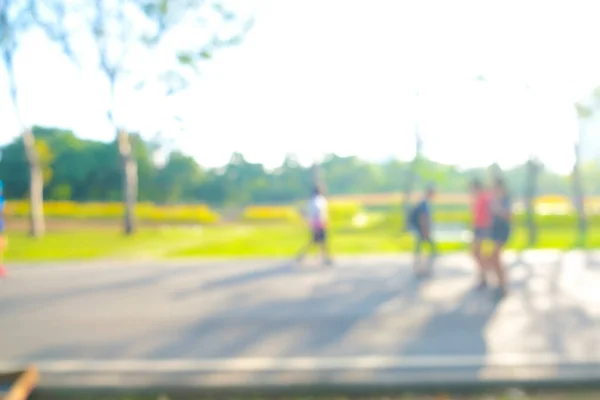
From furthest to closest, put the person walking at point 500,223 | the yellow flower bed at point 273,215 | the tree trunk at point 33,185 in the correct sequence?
1. the yellow flower bed at point 273,215
2. the tree trunk at point 33,185
3. the person walking at point 500,223

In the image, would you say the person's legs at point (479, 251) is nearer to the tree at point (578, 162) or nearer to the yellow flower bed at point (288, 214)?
the tree at point (578, 162)

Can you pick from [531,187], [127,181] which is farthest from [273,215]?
[531,187]

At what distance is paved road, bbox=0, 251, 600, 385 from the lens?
4262 millimetres

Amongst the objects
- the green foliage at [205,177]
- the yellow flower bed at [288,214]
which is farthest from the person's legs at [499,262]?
the yellow flower bed at [288,214]

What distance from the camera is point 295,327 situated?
19.0ft

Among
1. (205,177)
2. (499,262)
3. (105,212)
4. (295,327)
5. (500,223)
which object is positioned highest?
(205,177)

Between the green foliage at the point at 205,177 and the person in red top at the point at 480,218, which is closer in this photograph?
the person in red top at the point at 480,218

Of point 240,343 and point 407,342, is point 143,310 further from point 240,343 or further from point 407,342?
point 407,342

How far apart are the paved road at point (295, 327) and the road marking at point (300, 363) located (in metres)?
0.02

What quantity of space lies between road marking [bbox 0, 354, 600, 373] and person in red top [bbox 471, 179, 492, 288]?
347 centimetres

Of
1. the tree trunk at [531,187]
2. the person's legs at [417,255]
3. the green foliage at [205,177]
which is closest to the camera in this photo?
the person's legs at [417,255]

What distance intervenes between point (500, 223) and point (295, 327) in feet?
11.6

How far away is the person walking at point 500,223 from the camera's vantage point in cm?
735

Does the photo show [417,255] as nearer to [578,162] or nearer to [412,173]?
[578,162]
